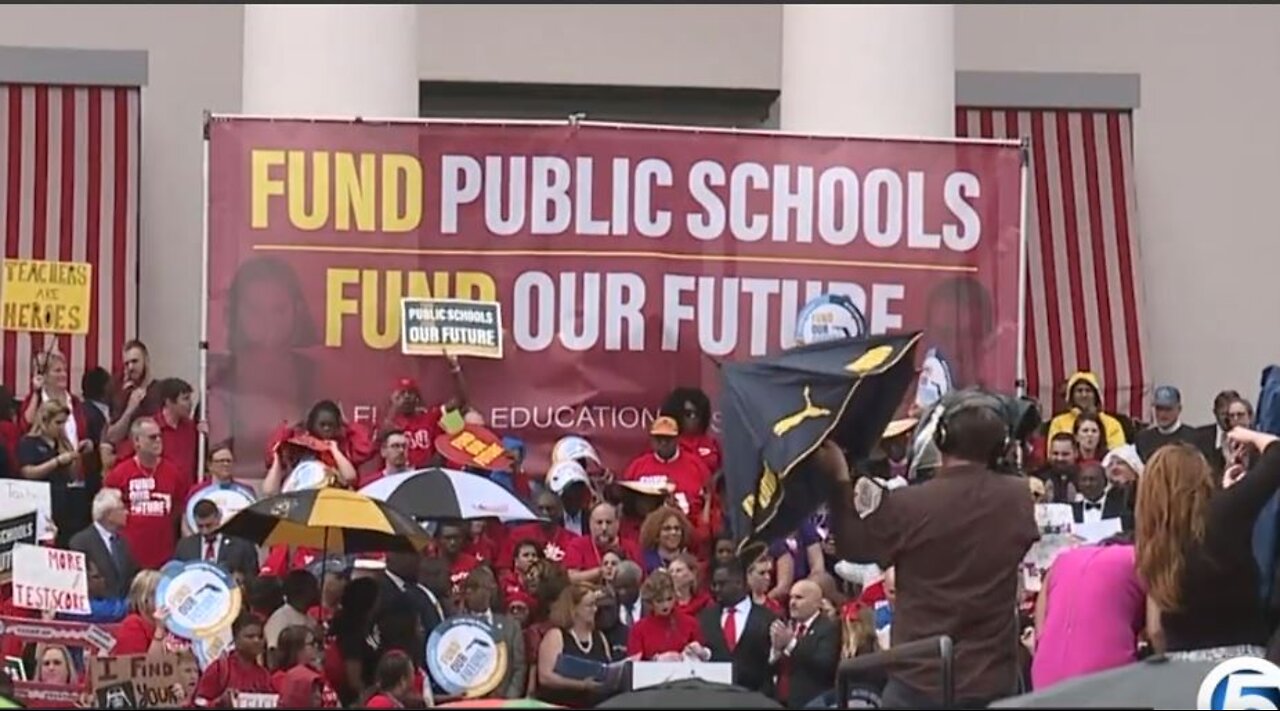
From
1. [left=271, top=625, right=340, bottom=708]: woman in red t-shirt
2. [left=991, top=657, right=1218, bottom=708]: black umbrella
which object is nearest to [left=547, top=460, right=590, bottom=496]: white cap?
[left=271, top=625, right=340, bottom=708]: woman in red t-shirt

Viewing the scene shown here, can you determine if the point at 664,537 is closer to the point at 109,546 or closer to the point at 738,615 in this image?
the point at 738,615

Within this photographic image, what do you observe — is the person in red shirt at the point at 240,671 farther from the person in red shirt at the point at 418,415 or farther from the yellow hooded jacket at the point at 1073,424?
the yellow hooded jacket at the point at 1073,424

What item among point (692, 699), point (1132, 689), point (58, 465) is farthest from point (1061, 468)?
point (692, 699)

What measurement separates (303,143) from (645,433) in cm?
260

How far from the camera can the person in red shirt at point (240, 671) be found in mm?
13133

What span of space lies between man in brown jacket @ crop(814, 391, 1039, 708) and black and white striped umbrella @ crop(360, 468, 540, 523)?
5662mm

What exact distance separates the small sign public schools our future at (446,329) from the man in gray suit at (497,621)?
200 centimetres

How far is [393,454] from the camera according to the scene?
15.3 m

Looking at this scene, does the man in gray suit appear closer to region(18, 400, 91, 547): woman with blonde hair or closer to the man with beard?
region(18, 400, 91, 547): woman with blonde hair

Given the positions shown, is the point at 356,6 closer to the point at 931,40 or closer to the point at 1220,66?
the point at 931,40

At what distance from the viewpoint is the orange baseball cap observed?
15.9m

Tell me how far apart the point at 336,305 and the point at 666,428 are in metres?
2.02

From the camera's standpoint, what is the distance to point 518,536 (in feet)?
50.5

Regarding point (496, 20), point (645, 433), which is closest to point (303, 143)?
point (645, 433)
